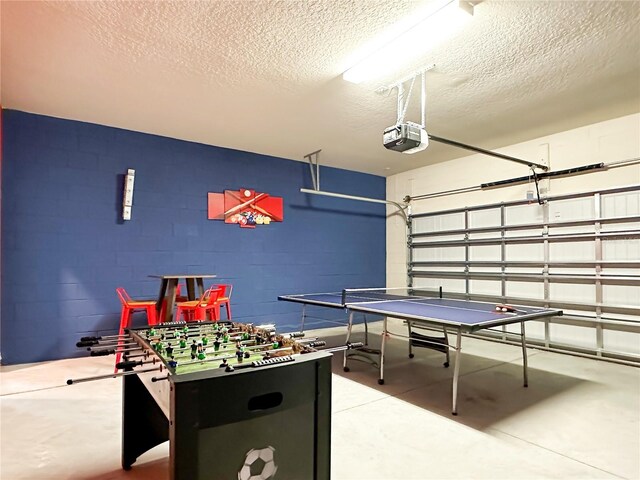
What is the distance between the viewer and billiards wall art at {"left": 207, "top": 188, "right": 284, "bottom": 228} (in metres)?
5.37

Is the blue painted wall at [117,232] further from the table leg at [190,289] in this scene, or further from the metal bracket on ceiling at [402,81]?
the metal bracket on ceiling at [402,81]

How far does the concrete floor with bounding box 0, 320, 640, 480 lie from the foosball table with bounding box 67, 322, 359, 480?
84 cm

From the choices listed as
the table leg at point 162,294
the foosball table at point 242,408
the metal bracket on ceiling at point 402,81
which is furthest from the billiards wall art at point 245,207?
the foosball table at point 242,408

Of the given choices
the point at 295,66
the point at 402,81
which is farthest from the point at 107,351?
the point at 402,81

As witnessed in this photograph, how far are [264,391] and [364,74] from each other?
2.83 m

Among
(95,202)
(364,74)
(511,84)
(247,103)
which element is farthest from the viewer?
(95,202)

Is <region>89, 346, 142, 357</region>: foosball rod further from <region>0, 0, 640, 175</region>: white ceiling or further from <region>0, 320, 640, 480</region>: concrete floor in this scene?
<region>0, 0, 640, 175</region>: white ceiling

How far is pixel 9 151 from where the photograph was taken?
159 inches

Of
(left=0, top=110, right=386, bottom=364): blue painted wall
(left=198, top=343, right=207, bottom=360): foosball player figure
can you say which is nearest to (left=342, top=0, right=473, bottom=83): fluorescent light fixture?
(left=198, top=343, right=207, bottom=360): foosball player figure

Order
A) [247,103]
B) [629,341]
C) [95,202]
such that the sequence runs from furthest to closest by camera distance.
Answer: [95,202] → [629,341] → [247,103]

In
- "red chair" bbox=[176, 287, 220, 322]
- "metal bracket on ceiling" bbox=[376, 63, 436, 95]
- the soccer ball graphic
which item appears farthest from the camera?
"red chair" bbox=[176, 287, 220, 322]

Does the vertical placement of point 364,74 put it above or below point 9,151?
above

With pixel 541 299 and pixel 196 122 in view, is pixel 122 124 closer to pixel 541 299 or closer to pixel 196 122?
pixel 196 122

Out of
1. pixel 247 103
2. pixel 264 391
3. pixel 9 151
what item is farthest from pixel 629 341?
pixel 9 151
